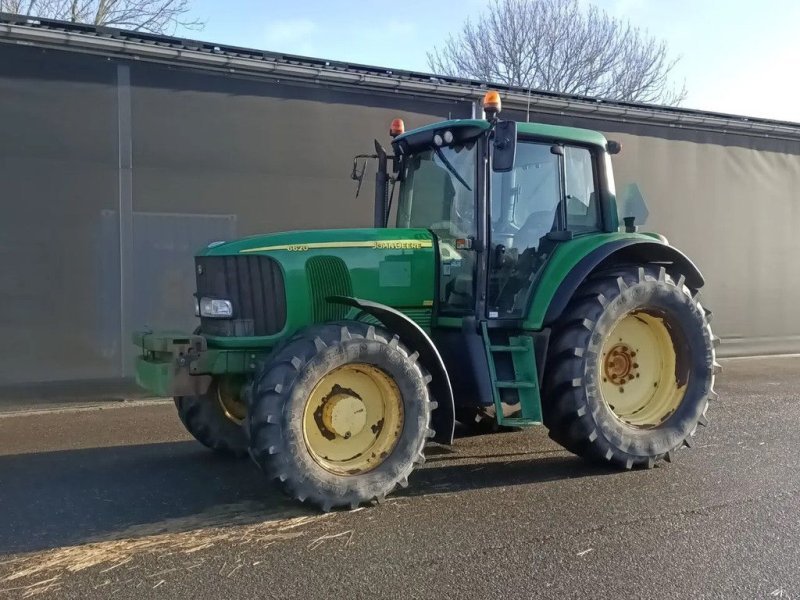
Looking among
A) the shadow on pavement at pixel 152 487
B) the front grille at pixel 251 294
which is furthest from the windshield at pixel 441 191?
the shadow on pavement at pixel 152 487

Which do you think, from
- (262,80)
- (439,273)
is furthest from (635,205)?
(262,80)

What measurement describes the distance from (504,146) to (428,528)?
2.41m

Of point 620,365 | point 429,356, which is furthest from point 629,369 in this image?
point 429,356

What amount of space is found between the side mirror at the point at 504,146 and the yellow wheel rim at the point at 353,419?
1536 mm

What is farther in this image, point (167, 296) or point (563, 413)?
point (167, 296)

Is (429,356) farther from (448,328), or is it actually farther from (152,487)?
(152,487)

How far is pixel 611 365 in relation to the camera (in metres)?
5.74

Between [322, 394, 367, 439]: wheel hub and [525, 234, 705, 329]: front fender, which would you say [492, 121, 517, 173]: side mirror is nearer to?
[525, 234, 705, 329]: front fender

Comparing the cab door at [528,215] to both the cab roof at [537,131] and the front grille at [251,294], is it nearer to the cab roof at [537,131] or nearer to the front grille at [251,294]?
the cab roof at [537,131]

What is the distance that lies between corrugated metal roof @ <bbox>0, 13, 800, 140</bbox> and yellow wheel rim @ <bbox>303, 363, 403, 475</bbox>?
430cm

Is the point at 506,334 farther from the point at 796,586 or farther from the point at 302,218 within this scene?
the point at 302,218

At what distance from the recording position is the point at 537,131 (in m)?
5.59

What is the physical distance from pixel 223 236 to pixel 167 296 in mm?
921

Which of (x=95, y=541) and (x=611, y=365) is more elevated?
(x=611, y=365)
